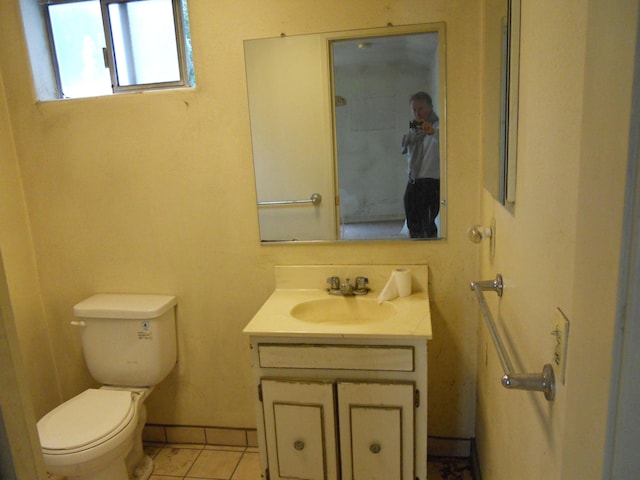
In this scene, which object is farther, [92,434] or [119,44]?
[119,44]

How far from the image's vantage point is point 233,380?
2.10 metres

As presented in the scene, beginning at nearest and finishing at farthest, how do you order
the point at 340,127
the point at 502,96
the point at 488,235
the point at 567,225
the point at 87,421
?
1. the point at 567,225
2. the point at 502,96
3. the point at 488,235
4. the point at 87,421
5. the point at 340,127

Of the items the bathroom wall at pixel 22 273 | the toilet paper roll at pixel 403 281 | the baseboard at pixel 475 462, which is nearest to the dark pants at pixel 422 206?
the toilet paper roll at pixel 403 281

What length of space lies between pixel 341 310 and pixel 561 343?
46.4 inches

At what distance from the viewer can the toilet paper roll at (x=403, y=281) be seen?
1.77 metres

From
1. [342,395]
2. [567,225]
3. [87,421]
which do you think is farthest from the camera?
[87,421]

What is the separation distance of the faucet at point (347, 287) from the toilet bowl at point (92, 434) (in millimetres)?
948

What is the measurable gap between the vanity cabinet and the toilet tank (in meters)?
0.59

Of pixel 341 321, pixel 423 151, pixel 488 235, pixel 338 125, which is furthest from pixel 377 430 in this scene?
pixel 338 125

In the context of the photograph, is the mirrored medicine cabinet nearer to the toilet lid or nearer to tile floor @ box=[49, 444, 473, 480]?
the toilet lid

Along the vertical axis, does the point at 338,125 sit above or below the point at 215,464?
above

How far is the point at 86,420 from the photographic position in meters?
1.69

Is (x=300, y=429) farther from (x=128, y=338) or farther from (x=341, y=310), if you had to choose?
(x=128, y=338)

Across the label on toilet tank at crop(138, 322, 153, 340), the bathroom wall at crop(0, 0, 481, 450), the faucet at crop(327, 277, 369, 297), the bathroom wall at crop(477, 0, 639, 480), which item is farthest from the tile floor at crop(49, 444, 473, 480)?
the faucet at crop(327, 277, 369, 297)
